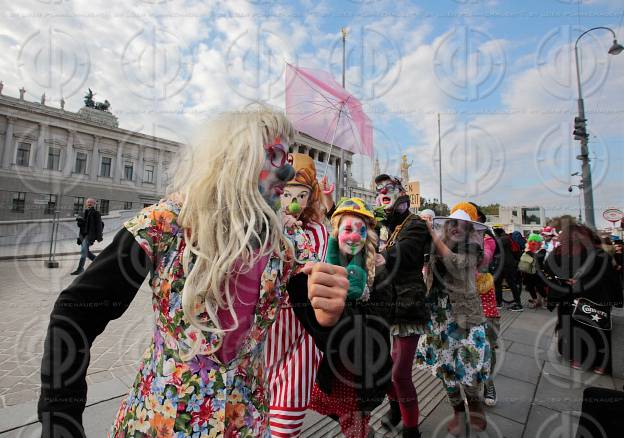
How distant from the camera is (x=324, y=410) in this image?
1.90 metres

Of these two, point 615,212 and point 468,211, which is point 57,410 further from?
point 615,212

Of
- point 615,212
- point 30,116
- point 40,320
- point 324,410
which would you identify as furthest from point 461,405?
point 30,116

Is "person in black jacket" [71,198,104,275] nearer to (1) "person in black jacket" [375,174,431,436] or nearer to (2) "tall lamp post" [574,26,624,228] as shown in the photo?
(1) "person in black jacket" [375,174,431,436]

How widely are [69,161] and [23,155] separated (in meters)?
3.88

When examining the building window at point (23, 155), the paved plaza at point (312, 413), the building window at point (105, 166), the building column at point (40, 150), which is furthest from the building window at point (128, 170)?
the paved plaza at point (312, 413)

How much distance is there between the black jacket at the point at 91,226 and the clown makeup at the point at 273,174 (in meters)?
10.5

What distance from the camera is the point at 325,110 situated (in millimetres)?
4184

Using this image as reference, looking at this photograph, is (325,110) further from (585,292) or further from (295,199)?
(585,292)

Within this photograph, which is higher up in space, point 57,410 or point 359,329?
point 359,329

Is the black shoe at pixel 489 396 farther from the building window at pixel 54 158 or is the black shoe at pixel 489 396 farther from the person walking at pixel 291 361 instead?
the building window at pixel 54 158

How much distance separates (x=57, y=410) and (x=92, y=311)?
0.25 meters

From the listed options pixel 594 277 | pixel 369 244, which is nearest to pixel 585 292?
pixel 594 277

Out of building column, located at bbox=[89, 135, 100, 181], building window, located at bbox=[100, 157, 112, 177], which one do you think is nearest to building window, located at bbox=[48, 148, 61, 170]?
building column, located at bbox=[89, 135, 100, 181]

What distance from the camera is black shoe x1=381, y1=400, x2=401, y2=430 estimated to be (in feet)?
9.43
